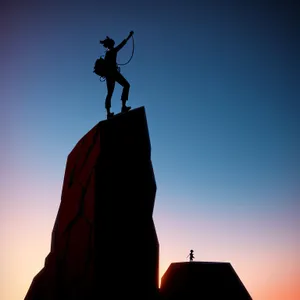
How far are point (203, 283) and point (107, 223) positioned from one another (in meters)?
6.95

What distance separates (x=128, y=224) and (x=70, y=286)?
1849 mm

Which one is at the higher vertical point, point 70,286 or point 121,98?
point 121,98

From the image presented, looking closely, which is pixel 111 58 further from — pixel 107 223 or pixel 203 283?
pixel 203 283

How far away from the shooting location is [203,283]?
42.0 ft

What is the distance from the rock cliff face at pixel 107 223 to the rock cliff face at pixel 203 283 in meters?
4.80

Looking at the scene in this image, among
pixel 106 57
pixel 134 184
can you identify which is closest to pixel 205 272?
pixel 134 184

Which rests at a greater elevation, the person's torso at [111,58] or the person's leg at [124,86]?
the person's torso at [111,58]

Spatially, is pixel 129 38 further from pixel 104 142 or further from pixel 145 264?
pixel 145 264

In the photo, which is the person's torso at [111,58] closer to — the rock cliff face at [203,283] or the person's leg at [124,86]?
the person's leg at [124,86]

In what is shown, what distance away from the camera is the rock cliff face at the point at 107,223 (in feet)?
23.9

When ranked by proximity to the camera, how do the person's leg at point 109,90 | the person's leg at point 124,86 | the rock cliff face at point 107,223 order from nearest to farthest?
1. the rock cliff face at point 107,223
2. the person's leg at point 109,90
3. the person's leg at point 124,86

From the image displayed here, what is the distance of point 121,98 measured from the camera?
32.0ft

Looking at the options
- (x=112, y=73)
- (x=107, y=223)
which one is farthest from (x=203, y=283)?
(x=112, y=73)

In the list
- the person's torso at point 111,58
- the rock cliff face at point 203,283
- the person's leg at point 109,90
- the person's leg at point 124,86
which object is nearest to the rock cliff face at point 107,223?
the person's leg at point 124,86
